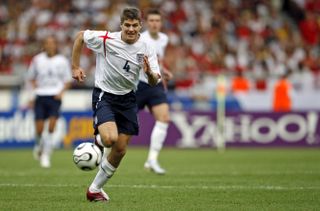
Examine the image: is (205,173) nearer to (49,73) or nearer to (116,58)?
(116,58)

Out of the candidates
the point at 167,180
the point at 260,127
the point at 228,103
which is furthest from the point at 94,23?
the point at 167,180

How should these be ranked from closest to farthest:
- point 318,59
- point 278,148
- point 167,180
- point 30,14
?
point 167,180
point 278,148
point 318,59
point 30,14

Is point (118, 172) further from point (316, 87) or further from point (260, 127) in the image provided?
point (316, 87)

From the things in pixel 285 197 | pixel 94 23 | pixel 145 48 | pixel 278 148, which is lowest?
pixel 278 148

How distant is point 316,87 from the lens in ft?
80.8

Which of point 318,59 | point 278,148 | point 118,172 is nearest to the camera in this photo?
point 118,172

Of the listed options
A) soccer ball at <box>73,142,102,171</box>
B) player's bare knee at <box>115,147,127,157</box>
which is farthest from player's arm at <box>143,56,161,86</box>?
soccer ball at <box>73,142,102,171</box>

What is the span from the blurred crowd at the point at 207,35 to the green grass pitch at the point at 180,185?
7.59 m

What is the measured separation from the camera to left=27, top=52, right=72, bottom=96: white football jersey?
1678 centimetres

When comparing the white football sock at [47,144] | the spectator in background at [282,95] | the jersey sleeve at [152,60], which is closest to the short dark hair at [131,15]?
the jersey sleeve at [152,60]

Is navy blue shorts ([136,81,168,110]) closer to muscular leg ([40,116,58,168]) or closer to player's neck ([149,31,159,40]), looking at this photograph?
player's neck ([149,31,159,40])

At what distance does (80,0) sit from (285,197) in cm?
2119

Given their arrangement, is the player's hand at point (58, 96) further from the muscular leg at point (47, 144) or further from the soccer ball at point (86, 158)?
the soccer ball at point (86, 158)

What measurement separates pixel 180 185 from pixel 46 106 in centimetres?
632
